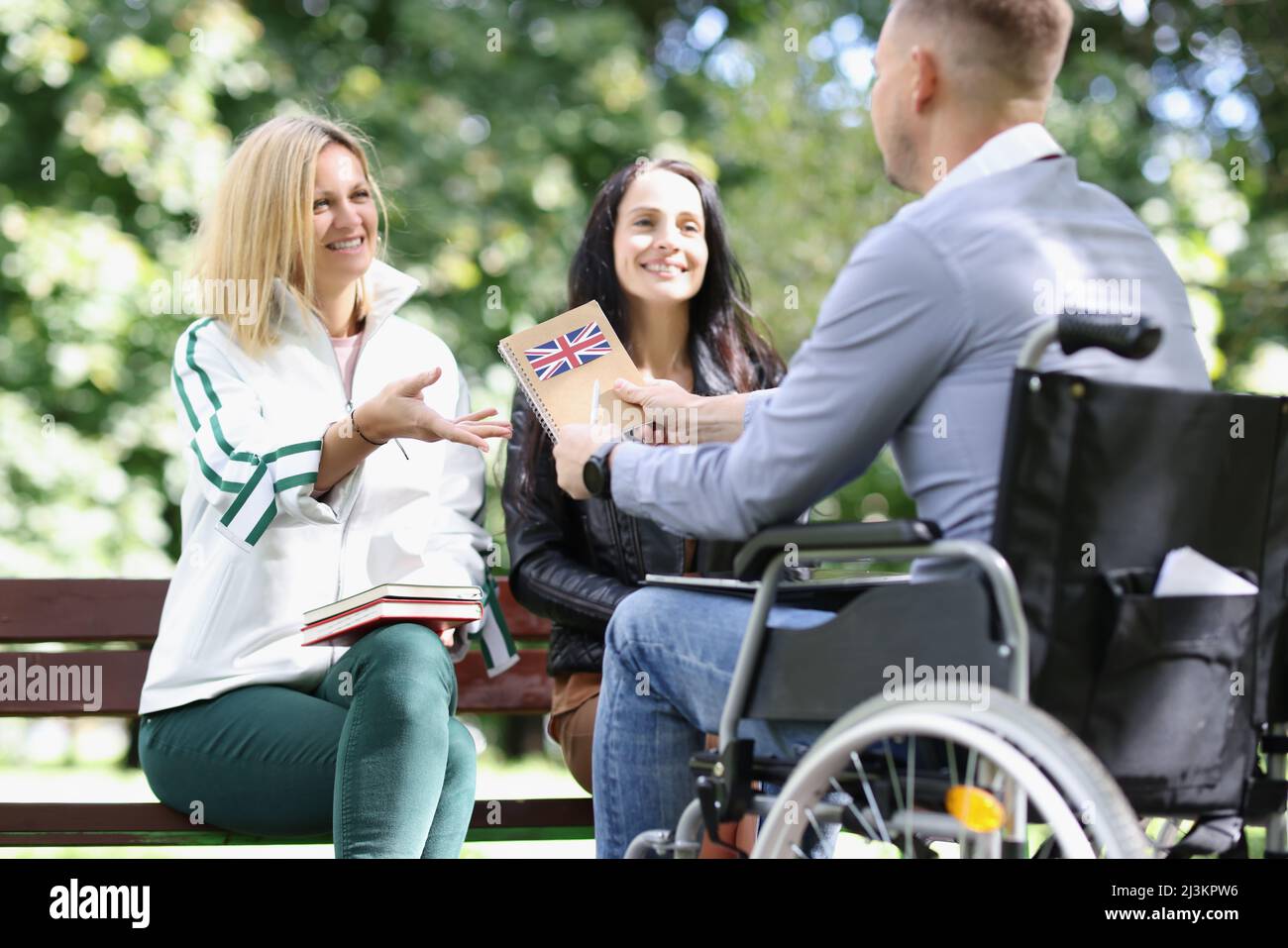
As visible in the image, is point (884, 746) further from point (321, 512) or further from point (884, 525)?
point (321, 512)

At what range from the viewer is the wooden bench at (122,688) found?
133 inches

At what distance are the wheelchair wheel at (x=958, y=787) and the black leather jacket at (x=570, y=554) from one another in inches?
47.7

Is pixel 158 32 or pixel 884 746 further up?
pixel 158 32

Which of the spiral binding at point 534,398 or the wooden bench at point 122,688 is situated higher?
the spiral binding at point 534,398

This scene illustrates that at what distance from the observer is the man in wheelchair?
2092mm

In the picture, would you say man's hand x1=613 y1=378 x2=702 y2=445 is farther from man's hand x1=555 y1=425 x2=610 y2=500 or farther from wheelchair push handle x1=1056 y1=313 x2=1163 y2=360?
wheelchair push handle x1=1056 y1=313 x2=1163 y2=360

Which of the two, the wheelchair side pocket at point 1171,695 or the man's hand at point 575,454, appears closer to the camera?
the wheelchair side pocket at point 1171,695

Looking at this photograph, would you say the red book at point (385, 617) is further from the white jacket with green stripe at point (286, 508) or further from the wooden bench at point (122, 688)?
the wooden bench at point (122, 688)

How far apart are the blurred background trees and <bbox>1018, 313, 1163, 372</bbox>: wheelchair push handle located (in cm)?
640

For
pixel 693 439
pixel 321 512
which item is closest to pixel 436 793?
pixel 321 512

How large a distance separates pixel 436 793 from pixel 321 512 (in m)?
0.62

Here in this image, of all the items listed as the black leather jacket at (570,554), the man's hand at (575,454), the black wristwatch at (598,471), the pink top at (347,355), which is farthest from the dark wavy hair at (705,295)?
the black wristwatch at (598,471)
